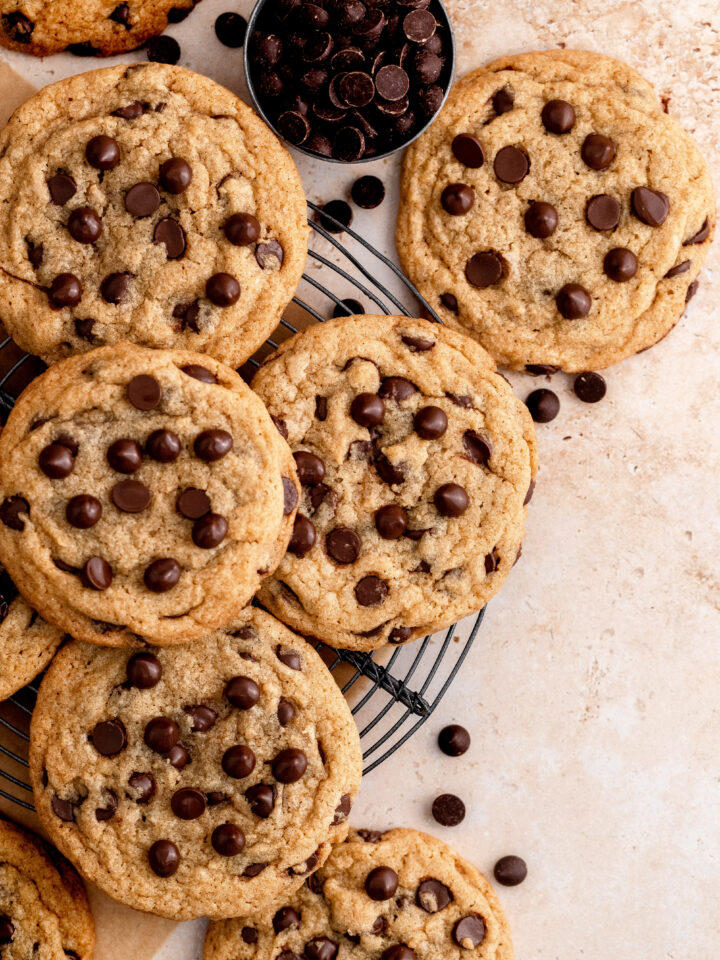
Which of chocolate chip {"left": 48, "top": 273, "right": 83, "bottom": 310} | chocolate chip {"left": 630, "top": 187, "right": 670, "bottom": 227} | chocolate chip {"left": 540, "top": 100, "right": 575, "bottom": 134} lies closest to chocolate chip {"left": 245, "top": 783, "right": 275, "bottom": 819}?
chocolate chip {"left": 48, "top": 273, "right": 83, "bottom": 310}

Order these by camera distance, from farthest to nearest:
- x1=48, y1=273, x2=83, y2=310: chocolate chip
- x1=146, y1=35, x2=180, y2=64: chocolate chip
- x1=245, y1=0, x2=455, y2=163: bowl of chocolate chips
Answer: x1=146, y1=35, x2=180, y2=64: chocolate chip < x1=245, y1=0, x2=455, y2=163: bowl of chocolate chips < x1=48, y1=273, x2=83, y2=310: chocolate chip

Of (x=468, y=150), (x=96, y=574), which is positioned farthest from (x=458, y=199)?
(x=96, y=574)

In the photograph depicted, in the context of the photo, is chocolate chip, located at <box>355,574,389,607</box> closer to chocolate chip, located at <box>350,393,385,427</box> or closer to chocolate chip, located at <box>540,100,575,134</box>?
chocolate chip, located at <box>350,393,385,427</box>

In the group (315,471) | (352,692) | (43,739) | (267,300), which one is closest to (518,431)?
(315,471)

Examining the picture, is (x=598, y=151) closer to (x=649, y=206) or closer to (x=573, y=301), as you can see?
(x=649, y=206)

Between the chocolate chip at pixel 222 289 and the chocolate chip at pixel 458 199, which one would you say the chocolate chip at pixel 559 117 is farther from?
the chocolate chip at pixel 222 289

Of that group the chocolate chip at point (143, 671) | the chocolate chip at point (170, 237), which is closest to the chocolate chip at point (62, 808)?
the chocolate chip at point (143, 671)
